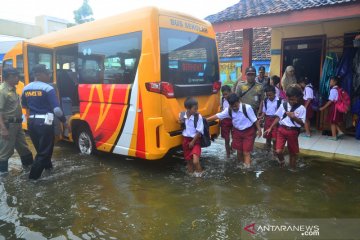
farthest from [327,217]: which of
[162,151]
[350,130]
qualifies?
[350,130]

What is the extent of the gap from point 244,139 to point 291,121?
0.83 m

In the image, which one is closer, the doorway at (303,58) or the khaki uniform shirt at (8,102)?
the khaki uniform shirt at (8,102)

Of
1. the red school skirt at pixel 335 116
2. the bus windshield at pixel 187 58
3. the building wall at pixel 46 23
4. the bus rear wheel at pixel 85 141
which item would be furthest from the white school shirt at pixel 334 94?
the building wall at pixel 46 23

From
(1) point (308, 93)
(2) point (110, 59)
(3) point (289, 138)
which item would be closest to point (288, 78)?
(1) point (308, 93)

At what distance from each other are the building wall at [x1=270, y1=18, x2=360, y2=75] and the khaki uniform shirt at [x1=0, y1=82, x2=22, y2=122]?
6909 millimetres

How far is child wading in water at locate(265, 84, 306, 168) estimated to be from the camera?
190 inches

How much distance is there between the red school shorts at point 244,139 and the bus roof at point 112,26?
2.13 metres

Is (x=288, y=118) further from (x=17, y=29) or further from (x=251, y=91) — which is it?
(x=17, y=29)

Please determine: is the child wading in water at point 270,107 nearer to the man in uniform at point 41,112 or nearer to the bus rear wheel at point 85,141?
the bus rear wheel at point 85,141

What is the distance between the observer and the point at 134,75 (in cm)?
491

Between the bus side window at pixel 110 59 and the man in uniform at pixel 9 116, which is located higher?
the bus side window at pixel 110 59

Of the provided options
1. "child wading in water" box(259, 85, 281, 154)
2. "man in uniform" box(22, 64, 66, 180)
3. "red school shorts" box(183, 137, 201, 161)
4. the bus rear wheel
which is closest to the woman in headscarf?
"child wading in water" box(259, 85, 281, 154)

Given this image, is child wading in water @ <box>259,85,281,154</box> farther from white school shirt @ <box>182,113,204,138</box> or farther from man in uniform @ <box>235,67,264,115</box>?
white school shirt @ <box>182,113,204,138</box>

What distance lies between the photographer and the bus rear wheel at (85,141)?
6172 mm
